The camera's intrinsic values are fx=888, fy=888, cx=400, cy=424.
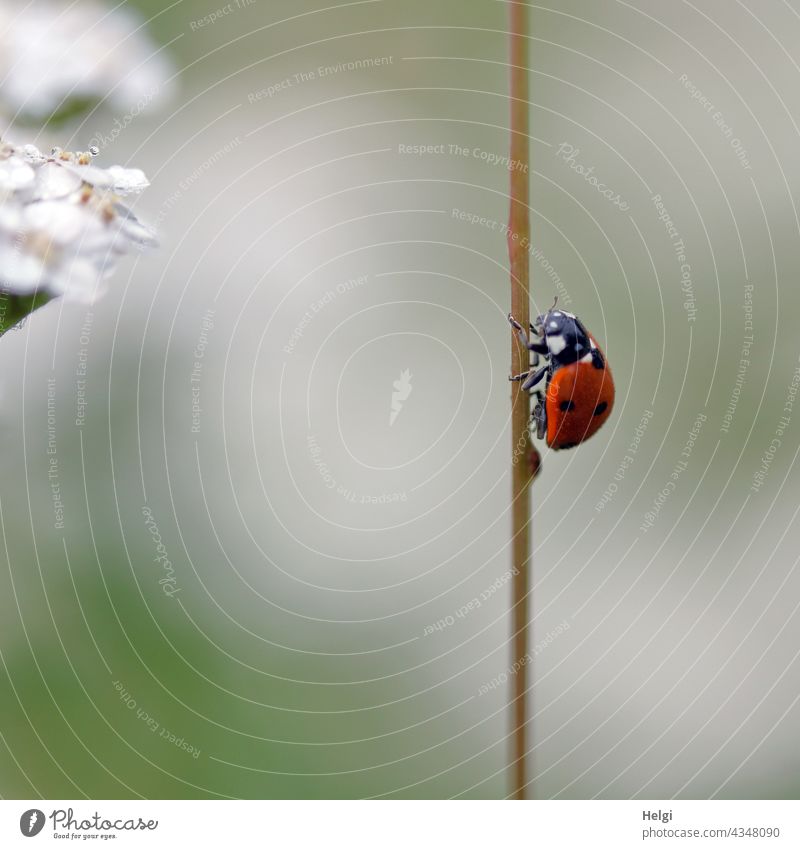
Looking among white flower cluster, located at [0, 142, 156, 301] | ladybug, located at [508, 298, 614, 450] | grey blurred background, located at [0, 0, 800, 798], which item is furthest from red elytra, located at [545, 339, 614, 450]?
white flower cluster, located at [0, 142, 156, 301]

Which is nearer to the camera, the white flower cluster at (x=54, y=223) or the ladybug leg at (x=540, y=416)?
the white flower cluster at (x=54, y=223)

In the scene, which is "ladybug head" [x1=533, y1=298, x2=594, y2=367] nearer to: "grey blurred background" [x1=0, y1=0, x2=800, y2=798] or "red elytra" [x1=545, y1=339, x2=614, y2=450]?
"red elytra" [x1=545, y1=339, x2=614, y2=450]

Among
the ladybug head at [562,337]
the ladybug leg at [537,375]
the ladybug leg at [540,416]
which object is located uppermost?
the ladybug head at [562,337]

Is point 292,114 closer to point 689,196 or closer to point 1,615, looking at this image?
point 689,196

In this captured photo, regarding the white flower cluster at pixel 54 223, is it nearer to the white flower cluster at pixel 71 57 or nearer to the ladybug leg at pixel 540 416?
the white flower cluster at pixel 71 57

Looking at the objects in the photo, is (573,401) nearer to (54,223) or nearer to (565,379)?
(565,379)

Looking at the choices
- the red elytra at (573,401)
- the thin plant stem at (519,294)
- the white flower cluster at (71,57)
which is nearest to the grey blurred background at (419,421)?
the white flower cluster at (71,57)

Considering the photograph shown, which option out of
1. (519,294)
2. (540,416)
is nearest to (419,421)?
(540,416)
